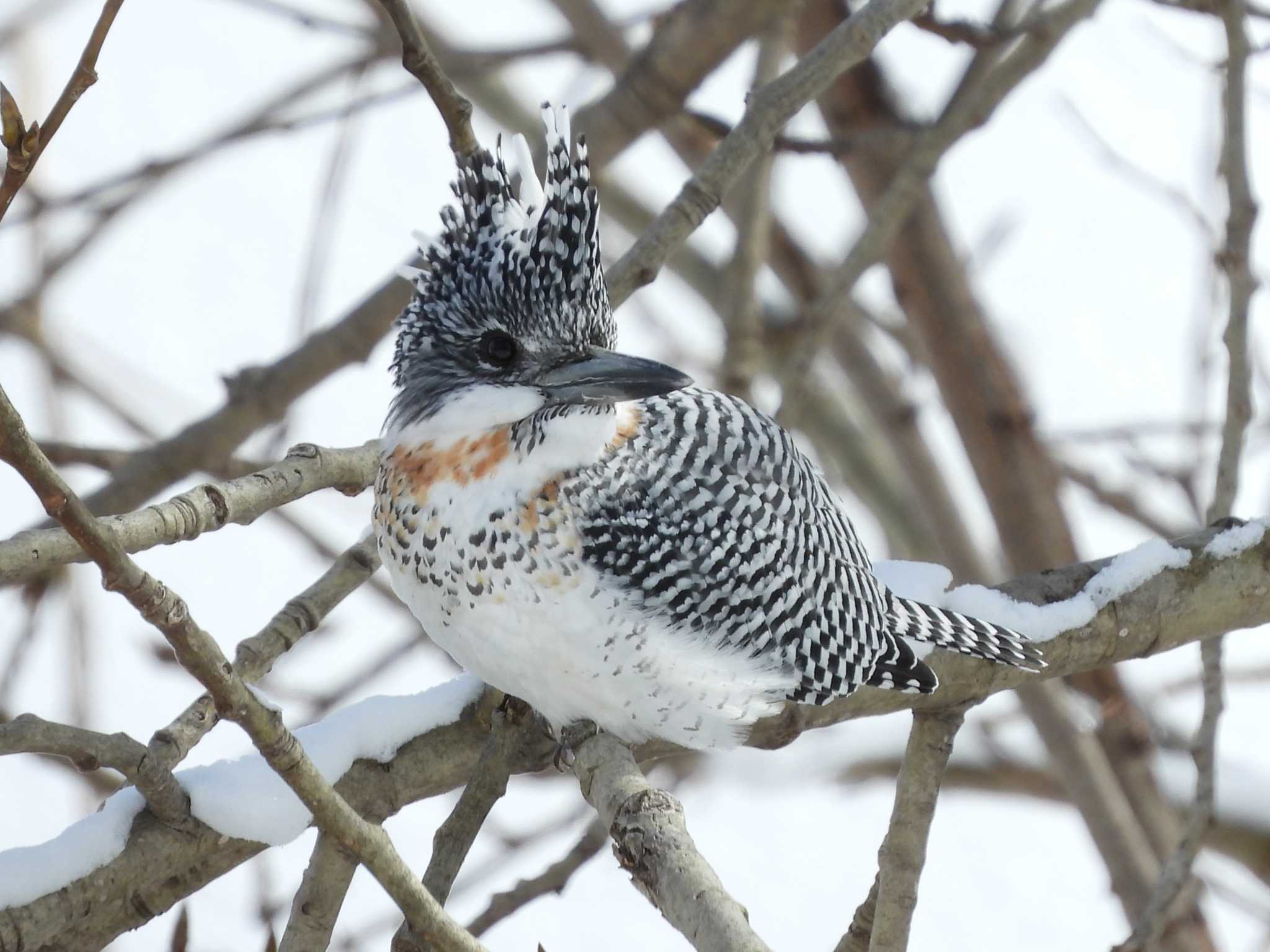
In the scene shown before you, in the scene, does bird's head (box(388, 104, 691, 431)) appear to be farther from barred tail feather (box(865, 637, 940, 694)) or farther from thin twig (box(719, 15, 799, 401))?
thin twig (box(719, 15, 799, 401))

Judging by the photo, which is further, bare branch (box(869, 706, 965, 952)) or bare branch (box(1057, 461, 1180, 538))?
bare branch (box(1057, 461, 1180, 538))

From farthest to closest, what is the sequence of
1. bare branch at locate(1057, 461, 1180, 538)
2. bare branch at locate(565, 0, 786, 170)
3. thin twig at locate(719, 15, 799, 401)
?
bare branch at locate(1057, 461, 1180, 538) → thin twig at locate(719, 15, 799, 401) → bare branch at locate(565, 0, 786, 170)

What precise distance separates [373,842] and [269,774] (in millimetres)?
676

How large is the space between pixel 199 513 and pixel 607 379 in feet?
2.20

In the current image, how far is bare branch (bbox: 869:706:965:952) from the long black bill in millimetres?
825

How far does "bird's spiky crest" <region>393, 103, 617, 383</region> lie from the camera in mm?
2428

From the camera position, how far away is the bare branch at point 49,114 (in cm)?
144

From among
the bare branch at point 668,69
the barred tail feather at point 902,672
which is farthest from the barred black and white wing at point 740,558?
the bare branch at point 668,69

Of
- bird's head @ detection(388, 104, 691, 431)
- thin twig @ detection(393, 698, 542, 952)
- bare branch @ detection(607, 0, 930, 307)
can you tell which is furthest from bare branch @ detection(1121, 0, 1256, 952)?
bird's head @ detection(388, 104, 691, 431)

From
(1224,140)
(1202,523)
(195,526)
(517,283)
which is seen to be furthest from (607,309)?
(1202,523)

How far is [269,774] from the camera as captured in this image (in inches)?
90.6

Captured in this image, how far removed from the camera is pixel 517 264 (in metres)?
2.45

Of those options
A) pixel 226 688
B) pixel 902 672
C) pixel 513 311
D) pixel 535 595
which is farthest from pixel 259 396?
pixel 226 688

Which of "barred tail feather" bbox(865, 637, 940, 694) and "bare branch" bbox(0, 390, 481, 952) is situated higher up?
"barred tail feather" bbox(865, 637, 940, 694)
